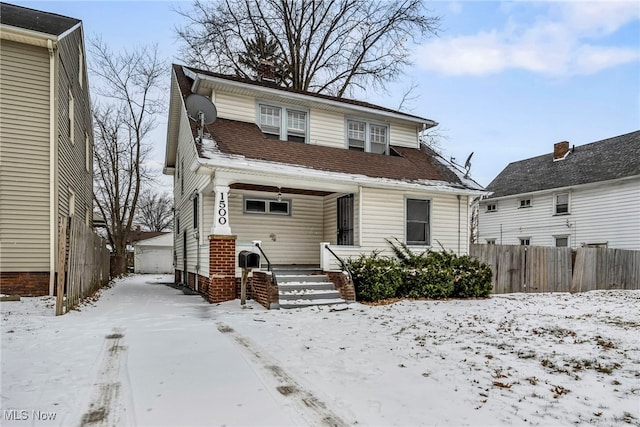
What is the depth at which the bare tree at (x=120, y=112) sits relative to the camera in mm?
22891

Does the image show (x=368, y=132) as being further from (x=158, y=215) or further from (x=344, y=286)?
(x=158, y=215)

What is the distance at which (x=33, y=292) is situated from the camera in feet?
30.0

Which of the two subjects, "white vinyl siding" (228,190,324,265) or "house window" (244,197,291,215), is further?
"house window" (244,197,291,215)

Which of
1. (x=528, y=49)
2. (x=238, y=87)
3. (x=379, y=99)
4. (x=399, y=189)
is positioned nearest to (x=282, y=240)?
(x=399, y=189)

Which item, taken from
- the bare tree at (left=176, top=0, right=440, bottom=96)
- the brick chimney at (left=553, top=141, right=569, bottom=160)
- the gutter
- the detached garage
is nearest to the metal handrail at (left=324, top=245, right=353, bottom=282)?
the gutter

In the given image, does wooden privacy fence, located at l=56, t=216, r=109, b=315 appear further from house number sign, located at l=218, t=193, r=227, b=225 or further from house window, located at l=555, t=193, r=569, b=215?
Result: house window, located at l=555, t=193, r=569, b=215

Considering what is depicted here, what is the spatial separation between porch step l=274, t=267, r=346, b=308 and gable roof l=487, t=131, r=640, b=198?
16.2 meters

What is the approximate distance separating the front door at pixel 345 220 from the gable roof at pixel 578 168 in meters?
14.2

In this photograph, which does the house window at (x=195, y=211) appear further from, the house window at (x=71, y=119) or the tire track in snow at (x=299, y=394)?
the tire track in snow at (x=299, y=394)

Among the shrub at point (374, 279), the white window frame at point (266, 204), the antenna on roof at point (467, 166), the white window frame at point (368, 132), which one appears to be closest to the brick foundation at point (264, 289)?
the shrub at point (374, 279)

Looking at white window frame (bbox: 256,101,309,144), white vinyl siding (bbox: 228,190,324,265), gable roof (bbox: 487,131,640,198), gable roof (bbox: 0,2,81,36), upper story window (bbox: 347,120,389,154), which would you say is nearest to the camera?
gable roof (bbox: 0,2,81,36)

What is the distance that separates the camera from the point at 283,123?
11.8 meters

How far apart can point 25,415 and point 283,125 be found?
9769 millimetres

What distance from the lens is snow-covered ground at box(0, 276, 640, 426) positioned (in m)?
3.07
